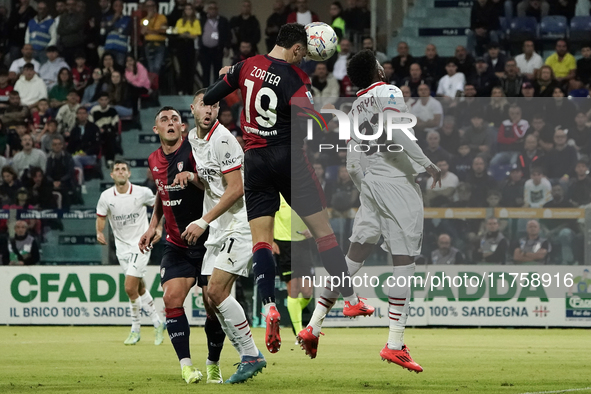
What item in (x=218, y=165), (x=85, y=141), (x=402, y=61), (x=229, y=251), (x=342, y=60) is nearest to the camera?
(x=229, y=251)

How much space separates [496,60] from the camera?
1756 cm

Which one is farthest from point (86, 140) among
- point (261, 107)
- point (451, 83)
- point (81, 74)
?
point (261, 107)

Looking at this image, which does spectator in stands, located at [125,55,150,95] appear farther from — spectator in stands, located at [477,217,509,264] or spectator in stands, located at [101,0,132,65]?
spectator in stands, located at [477,217,509,264]

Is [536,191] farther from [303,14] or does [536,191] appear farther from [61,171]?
[61,171]

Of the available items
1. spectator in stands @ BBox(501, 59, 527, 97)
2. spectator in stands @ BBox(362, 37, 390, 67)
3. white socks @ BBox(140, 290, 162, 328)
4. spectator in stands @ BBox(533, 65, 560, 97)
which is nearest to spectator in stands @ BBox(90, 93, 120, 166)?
spectator in stands @ BBox(362, 37, 390, 67)

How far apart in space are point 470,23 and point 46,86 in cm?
948

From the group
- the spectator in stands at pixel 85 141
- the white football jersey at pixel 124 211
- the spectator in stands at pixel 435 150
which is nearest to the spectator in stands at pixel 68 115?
the spectator in stands at pixel 85 141

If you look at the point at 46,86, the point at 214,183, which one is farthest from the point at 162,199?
the point at 46,86

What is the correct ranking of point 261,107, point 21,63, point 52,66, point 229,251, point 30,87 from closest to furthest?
point 261,107, point 229,251, point 30,87, point 52,66, point 21,63

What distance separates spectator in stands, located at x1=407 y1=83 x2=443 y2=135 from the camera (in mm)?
15414

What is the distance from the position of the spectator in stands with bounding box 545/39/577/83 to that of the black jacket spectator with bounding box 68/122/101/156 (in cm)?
944

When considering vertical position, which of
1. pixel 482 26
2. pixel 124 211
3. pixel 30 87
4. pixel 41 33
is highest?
pixel 41 33

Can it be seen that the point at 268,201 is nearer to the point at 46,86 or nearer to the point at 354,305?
the point at 354,305

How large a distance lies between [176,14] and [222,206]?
1314 cm
